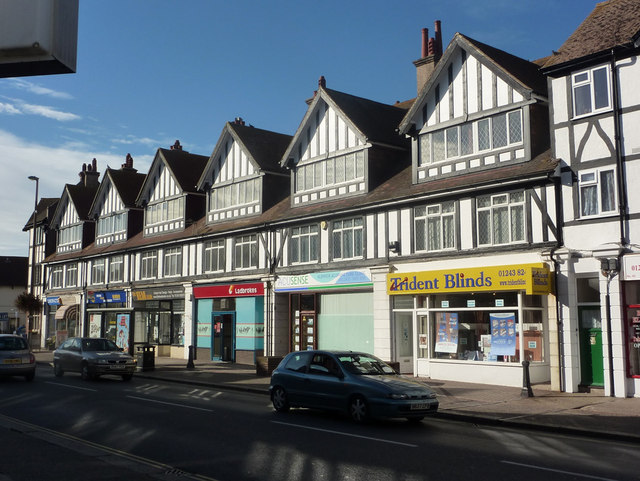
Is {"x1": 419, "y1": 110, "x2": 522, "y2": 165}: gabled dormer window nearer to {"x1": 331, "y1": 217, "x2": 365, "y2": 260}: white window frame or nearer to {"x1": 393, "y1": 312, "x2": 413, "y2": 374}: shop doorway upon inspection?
{"x1": 331, "y1": 217, "x2": 365, "y2": 260}: white window frame

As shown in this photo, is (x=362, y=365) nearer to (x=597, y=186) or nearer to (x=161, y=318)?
(x=597, y=186)

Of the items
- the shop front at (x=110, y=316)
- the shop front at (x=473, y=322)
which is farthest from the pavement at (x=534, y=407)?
the shop front at (x=110, y=316)

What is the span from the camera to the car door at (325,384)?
518 inches

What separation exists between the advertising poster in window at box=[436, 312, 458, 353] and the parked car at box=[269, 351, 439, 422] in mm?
7044

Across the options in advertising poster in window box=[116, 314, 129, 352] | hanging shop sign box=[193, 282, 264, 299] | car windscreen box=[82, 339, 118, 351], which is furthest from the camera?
advertising poster in window box=[116, 314, 129, 352]

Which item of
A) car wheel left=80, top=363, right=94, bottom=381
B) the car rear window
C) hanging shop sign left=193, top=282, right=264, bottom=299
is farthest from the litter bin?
the car rear window

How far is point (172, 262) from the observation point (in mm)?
34062

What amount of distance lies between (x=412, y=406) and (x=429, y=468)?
155 inches

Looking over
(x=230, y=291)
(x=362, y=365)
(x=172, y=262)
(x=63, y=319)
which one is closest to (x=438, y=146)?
(x=362, y=365)

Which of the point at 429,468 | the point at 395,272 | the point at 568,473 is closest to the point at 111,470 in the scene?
the point at 429,468

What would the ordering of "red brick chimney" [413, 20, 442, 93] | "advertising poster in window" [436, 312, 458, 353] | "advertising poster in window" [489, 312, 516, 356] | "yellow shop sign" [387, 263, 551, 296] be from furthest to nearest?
"red brick chimney" [413, 20, 442, 93] → "advertising poster in window" [436, 312, 458, 353] → "advertising poster in window" [489, 312, 516, 356] → "yellow shop sign" [387, 263, 551, 296]

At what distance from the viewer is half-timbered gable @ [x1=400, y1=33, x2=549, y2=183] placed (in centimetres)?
1930

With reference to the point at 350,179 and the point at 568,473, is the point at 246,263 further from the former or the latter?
the point at 568,473

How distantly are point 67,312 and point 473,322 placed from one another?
108 ft
